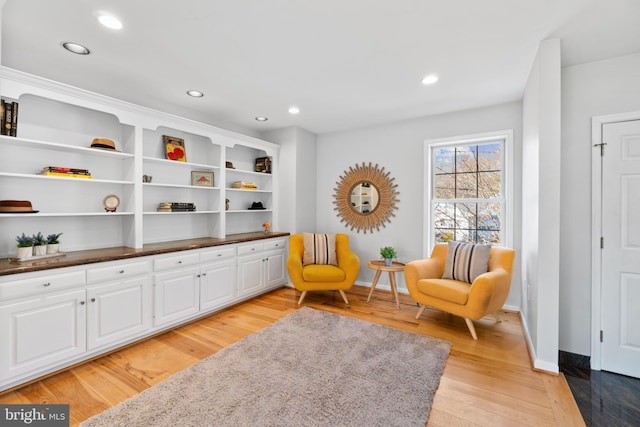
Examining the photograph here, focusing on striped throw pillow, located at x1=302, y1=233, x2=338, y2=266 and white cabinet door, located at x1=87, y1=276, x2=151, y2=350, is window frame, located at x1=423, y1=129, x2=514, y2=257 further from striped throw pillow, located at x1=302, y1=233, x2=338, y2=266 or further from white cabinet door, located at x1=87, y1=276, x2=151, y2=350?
white cabinet door, located at x1=87, y1=276, x2=151, y2=350

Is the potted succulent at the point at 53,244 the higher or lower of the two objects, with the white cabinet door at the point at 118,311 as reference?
higher

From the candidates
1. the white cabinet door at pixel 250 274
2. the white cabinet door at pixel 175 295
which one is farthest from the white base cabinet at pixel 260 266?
the white cabinet door at pixel 175 295

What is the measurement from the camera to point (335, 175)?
4.66 metres

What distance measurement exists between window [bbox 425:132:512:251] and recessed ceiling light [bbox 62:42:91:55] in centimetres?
379

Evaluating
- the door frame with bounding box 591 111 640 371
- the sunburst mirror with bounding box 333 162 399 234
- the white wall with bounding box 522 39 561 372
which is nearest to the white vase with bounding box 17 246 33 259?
the sunburst mirror with bounding box 333 162 399 234

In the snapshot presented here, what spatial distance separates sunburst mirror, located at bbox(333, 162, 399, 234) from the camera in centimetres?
419

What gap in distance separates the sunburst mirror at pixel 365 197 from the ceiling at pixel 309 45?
50.6 inches

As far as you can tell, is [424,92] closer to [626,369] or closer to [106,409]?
[626,369]

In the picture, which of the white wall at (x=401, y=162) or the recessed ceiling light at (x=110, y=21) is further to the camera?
the white wall at (x=401, y=162)

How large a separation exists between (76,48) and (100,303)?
207 centimetres

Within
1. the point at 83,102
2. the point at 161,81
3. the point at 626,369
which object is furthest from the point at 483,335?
the point at 83,102

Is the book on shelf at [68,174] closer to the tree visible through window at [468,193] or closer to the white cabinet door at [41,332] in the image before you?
the white cabinet door at [41,332]

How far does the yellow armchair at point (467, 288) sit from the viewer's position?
8.50 ft

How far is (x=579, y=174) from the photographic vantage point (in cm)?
235
